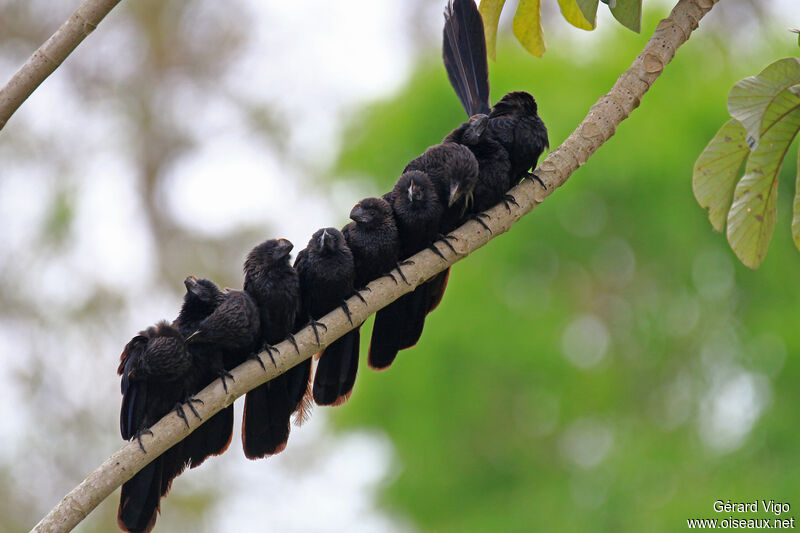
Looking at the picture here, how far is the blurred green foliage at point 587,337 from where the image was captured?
7496mm

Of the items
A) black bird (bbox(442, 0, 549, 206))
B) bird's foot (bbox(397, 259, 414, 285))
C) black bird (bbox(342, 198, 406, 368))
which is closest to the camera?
bird's foot (bbox(397, 259, 414, 285))

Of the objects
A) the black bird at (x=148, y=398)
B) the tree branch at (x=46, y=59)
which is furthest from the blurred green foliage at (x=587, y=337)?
the tree branch at (x=46, y=59)

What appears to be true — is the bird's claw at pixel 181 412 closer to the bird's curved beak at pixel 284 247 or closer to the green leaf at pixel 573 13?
the bird's curved beak at pixel 284 247

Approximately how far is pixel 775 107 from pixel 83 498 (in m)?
2.39

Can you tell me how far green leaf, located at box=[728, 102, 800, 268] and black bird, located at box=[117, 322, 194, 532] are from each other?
1.98m

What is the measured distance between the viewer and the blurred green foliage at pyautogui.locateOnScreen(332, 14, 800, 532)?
7.50 metres

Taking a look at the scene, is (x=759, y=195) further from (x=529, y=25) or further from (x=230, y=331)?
(x=230, y=331)

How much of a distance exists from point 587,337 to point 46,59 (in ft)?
20.6

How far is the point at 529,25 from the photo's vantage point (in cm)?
376

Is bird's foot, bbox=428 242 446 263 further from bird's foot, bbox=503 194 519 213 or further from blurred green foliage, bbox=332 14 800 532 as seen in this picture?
blurred green foliage, bbox=332 14 800 532

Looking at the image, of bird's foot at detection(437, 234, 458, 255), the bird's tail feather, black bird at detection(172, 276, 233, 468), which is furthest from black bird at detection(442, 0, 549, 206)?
black bird at detection(172, 276, 233, 468)

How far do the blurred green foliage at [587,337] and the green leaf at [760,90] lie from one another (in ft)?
16.0

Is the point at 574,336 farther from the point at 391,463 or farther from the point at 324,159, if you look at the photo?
the point at 324,159

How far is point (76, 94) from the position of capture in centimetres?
1087
